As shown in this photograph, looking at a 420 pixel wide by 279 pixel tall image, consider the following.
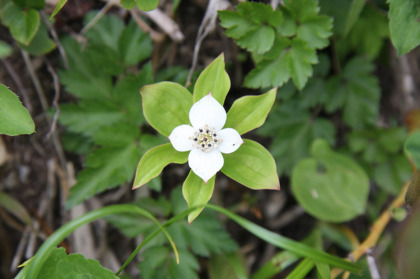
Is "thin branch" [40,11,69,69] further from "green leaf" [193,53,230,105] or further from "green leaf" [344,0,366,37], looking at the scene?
"green leaf" [344,0,366,37]

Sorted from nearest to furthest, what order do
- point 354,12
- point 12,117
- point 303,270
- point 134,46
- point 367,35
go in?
point 12,117
point 303,270
point 354,12
point 134,46
point 367,35

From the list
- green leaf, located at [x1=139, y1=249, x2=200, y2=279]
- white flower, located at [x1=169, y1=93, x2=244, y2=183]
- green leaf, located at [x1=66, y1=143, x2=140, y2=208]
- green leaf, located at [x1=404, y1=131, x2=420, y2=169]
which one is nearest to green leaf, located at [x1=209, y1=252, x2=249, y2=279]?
green leaf, located at [x1=139, y1=249, x2=200, y2=279]

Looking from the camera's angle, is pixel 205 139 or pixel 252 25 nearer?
pixel 205 139

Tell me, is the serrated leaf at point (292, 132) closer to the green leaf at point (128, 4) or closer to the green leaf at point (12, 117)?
the green leaf at point (128, 4)

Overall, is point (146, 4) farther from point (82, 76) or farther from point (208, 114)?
point (82, 76)

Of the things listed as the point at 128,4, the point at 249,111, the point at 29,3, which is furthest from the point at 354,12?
the point at 29,3

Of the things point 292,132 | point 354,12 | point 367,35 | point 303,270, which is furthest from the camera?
point 292,132

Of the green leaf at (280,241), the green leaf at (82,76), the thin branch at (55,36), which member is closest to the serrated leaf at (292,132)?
the green leaf at (280,241)
